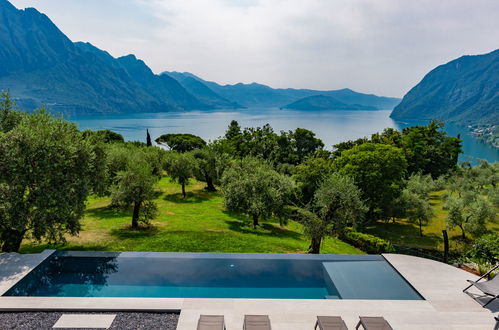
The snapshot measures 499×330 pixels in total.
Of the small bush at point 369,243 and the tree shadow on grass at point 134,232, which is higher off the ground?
the tree shadow on grass at point 134,232

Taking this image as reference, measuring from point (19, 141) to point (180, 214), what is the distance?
16.4m

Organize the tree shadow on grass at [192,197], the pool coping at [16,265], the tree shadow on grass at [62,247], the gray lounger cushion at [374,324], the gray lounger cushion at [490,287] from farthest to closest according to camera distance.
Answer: the tree shadow on grass at [192,197] → the tree shadow on grass at [62,247] → the pool coping at [16,265] → the gray lounger cushion at [490,287] → the gray lounger cushion at [374,324]

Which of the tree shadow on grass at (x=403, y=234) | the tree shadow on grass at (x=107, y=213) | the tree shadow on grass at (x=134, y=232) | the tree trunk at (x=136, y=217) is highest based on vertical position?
the tree trunk at (x=136, y=217)

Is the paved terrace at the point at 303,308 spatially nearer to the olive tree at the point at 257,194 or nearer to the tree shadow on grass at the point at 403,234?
the olive tree at the point at 257,194

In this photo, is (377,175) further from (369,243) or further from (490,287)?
(490,287)

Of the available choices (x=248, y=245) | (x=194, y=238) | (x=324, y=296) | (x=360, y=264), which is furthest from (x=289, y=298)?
(x=194, y=238)

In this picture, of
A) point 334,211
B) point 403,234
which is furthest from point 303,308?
point 403,234

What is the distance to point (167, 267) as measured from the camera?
13.5 m

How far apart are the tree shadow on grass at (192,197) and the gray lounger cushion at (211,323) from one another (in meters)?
25.8

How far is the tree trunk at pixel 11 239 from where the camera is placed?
1464 cm

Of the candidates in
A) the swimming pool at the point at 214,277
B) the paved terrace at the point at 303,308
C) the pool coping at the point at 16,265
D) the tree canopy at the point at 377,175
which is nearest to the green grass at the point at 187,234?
the pool coping at the point at 16,265

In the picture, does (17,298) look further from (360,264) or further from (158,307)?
(360,264)

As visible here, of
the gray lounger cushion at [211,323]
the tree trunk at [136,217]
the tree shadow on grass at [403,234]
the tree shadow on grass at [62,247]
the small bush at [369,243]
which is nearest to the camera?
the gray lounger cushion at [211,323]

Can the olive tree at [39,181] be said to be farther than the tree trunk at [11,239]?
No
